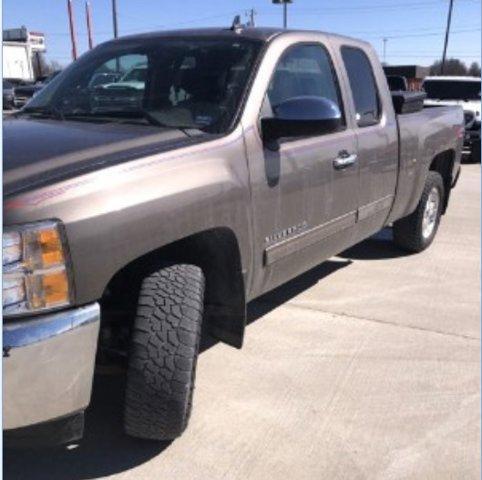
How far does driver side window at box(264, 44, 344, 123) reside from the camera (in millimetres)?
3725

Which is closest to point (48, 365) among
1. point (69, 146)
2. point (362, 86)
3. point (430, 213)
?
point (69, 146)

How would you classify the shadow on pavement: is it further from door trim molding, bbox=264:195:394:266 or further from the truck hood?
the truck hood

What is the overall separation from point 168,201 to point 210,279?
64 cm

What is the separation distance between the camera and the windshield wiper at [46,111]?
12.1ft

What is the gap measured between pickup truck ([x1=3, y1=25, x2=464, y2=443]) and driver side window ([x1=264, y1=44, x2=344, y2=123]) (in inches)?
0.4

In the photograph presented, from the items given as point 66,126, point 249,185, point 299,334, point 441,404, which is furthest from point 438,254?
point 66,126

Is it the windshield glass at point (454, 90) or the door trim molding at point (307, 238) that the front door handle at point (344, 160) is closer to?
the door trim molding at point (307, 238)

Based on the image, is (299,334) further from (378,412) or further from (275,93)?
(275,93)

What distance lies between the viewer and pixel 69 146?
9.23 feet

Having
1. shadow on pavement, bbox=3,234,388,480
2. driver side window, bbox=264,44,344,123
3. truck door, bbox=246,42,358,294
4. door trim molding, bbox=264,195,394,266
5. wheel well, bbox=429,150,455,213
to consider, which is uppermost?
driver side window, bbox=264,44,344,123

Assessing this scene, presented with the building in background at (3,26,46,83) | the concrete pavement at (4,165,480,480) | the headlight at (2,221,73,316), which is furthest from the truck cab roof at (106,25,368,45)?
the building in background at (3,26,46,83)

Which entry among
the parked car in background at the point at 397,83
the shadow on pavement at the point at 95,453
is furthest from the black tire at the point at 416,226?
the parked car in background at the point at 397,83

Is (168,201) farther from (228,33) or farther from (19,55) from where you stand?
(19,55)

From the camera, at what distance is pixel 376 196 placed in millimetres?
4781
